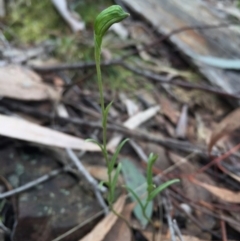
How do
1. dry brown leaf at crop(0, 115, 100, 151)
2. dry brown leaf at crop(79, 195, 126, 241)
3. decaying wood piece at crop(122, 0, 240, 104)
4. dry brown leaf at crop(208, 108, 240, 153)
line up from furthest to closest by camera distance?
decaying wood piece at crop(122, 0, 240, 104) < dry brown leaf at crop(208, 108, 240, 153) < dry brown leaf at crop(0, 115, 100, 151) < dry brown leaf at crop(79, 195, 126, 241)

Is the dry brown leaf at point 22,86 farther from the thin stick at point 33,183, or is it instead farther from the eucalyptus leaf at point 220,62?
the eucalyptus leaf at point 220,62

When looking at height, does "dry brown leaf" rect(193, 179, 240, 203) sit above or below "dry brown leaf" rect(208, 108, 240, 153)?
below

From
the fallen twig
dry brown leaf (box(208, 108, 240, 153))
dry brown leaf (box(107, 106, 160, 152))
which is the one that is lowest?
dry brown leaf (box(107, 106, 160, 152))

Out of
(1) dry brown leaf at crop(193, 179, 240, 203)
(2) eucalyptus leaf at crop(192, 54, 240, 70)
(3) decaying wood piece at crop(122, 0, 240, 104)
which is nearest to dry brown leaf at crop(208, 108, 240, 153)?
(1) dry brown leaf at crop(193, 179, 240, 203)

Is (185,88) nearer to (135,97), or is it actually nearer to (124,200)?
(135,97)

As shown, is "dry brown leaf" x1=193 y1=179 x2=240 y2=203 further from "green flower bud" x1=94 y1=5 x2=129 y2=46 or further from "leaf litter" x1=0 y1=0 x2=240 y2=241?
"green flower bud" x1=94 y1=5 x2=129 y2=46

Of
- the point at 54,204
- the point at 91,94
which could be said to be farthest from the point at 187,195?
the point at 91,94

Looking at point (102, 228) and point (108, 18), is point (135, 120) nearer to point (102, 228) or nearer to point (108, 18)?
point (102, 228)
